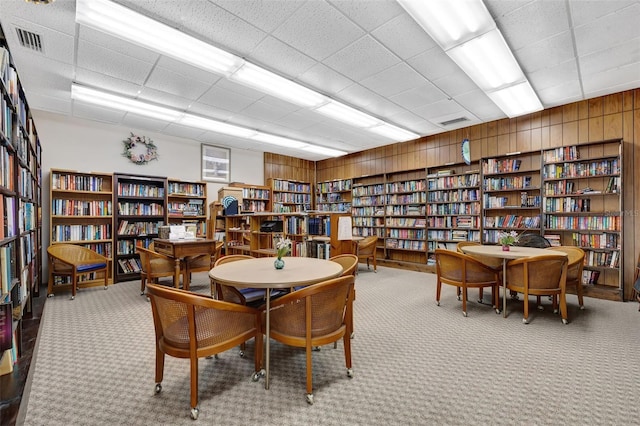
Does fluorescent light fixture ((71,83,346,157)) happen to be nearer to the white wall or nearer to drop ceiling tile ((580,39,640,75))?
the white wall

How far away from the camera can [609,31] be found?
299 cm

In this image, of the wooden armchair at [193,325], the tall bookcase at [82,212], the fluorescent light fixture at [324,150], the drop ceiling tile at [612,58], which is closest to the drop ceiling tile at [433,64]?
the drop ceiling tile at [612,58]

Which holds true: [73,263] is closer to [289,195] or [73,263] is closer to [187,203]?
[187,203]

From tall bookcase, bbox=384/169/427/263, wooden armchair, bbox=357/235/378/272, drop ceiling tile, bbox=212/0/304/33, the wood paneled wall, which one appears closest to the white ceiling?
drop ceiling tile, bbox=212/0/304/33

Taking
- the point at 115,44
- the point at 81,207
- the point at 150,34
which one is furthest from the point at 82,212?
the point at 150,34

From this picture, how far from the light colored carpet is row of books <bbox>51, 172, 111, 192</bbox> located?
260cm

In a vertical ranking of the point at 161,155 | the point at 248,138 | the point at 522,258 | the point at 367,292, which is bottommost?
the point at 367,292

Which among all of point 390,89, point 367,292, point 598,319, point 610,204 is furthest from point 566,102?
point 367,292

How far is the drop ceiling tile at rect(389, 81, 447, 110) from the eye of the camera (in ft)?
14.1

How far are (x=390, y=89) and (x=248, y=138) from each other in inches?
142

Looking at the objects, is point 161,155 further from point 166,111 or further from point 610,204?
point 610,204

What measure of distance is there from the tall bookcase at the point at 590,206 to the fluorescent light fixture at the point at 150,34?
5344 mm

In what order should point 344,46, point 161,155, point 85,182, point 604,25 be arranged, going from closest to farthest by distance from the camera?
point 604,25, point 344,46, point 85,182, point 161,155

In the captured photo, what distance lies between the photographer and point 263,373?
7.52 feet
